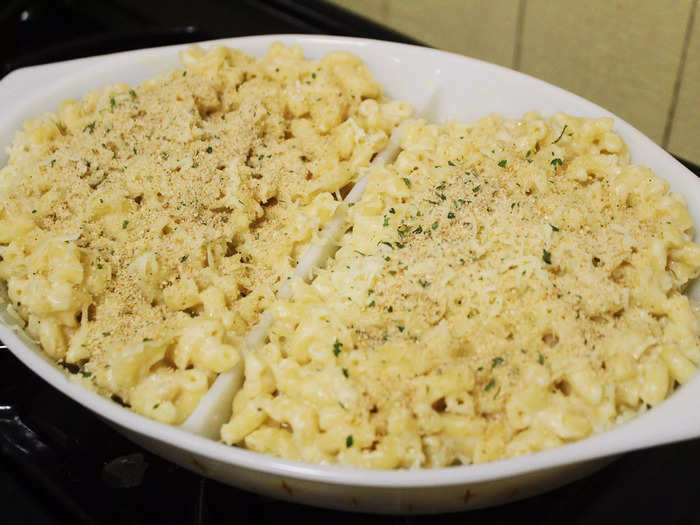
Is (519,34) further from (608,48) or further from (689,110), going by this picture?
(689,110)

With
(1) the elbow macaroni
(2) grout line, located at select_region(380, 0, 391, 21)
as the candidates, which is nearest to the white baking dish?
(1) the elbow macaroni

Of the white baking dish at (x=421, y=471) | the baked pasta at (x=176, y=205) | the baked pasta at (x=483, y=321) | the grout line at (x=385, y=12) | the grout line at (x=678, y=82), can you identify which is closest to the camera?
the white baking dish at (x=421, y=471)

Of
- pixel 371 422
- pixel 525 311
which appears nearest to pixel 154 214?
pixel 371 422

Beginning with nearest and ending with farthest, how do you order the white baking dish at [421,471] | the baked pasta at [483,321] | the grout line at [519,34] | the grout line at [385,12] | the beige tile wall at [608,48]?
the white baking dish at [421,471], the baked pasta at [483,321], the beige tile wall at [608,48], the grout line at [519,34], the grout line at [385,12]

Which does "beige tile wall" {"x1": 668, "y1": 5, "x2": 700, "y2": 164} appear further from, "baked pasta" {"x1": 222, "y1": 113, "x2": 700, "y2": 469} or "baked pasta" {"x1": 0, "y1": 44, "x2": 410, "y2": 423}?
"baked pasta" {"x1": 0, "y1": 44, "x2": 410, "y2": 423}

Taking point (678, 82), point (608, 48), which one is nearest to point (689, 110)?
point (678, 82)

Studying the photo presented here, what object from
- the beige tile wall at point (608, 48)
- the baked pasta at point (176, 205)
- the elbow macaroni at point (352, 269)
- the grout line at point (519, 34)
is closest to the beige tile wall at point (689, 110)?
the beige tile wall at point (608, 48)

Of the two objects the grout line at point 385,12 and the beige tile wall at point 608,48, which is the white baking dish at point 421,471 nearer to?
the beige tile wall at point 608,48
